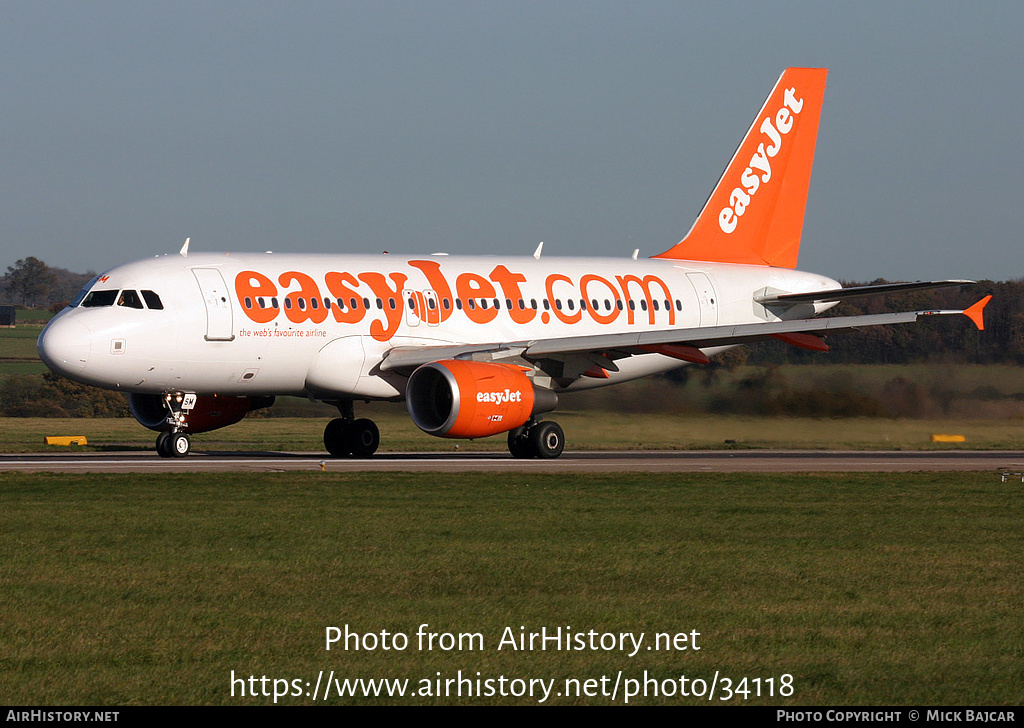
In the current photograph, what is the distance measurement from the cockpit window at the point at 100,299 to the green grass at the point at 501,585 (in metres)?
6.71

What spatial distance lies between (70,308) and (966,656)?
69.9 ft

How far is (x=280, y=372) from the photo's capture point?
A: 94.3ft

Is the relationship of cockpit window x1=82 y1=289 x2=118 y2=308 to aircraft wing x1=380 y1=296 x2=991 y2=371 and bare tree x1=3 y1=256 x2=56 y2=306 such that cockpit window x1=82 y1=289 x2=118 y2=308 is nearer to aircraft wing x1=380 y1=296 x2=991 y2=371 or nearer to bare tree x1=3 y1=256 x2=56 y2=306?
aircraft wing x1=380 y1=296 x2=991 y2=371

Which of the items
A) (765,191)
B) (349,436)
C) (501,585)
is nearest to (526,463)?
(349,436)

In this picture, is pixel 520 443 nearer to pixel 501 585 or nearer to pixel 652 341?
pixel 652 341

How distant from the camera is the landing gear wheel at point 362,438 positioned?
31.9 metres

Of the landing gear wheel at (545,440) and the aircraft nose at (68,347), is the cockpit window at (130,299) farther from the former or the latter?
the landing gear wheel at (545,440)

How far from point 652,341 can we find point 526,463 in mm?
3525

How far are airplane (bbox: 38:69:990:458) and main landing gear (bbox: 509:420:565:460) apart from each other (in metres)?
0.03

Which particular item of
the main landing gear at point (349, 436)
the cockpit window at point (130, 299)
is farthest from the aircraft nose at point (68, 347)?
Answer: the main landing gear at point (349, 436)

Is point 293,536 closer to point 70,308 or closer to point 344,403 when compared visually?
point 70,308

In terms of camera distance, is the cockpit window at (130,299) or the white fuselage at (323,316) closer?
the white fuselage at (323,316)
